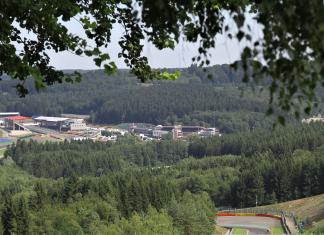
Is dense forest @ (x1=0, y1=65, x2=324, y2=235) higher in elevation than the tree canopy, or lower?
lower

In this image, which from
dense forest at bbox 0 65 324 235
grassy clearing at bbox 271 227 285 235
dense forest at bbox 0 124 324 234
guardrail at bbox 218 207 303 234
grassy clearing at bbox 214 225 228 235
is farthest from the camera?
grassy clearing at bbox 214 225 228 235

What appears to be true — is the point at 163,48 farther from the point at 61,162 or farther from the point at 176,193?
the point at 61,162

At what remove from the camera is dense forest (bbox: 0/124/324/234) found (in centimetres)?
5788

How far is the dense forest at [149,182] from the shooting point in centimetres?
5788

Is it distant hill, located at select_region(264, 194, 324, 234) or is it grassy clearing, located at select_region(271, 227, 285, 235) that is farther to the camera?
distant hill, located at select_region(264, 194, 324, 234)

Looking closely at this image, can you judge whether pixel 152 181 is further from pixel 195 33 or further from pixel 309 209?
pixel 195 33

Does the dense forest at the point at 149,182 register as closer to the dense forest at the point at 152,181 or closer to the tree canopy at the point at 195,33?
the dense forest at the point at 152,181

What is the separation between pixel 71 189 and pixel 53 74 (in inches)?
2806

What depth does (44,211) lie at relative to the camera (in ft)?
196

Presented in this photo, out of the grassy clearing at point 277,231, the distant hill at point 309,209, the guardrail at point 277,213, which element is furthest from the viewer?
the distant hill at point 309,209

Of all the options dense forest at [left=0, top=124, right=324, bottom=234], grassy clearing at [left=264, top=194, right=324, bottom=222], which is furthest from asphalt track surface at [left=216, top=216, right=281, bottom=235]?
grassy clearing at [left=264, top=194, right=324, bottom=222]

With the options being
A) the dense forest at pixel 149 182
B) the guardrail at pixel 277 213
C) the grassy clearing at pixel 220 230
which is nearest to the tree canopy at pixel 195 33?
the dense forest at pixel 149 182

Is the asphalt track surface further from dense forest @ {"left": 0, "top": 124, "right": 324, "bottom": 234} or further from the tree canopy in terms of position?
the tree canopy

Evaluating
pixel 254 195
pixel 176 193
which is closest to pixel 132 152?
pixel 254 195
